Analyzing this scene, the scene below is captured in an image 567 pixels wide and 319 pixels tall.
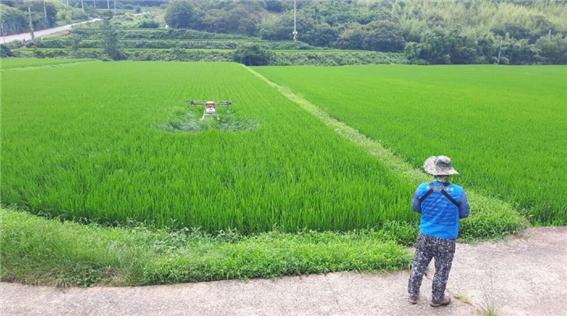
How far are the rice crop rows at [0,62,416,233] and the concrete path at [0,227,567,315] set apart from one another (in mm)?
1007

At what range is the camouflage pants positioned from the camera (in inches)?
117

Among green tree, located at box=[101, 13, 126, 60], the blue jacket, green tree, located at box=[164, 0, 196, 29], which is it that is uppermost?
green tree, located at box=[164, 0, 196, 29]

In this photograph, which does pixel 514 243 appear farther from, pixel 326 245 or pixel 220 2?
pixel 220 2

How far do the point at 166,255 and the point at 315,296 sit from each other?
1396mm

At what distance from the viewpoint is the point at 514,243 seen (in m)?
4.14

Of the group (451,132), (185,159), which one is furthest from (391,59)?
(185,159)

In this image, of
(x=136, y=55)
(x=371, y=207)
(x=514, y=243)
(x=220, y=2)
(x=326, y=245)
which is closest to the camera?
(x=326, y=245)

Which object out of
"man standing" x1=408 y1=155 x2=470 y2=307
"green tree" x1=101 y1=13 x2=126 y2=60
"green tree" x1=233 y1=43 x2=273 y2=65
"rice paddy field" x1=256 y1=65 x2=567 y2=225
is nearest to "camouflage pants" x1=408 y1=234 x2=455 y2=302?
"man standing" x1=408 y1=155 x2=470 y2=307

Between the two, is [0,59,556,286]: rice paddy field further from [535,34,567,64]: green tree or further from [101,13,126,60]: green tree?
[535,34,567,64]: green tree

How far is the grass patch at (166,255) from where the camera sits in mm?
3379

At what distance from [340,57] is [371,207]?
5112cm

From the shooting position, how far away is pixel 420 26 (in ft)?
223

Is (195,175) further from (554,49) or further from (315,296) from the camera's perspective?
(554,49)

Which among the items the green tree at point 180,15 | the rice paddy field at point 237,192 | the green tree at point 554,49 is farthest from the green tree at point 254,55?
the rice paddy field at point 237,192
